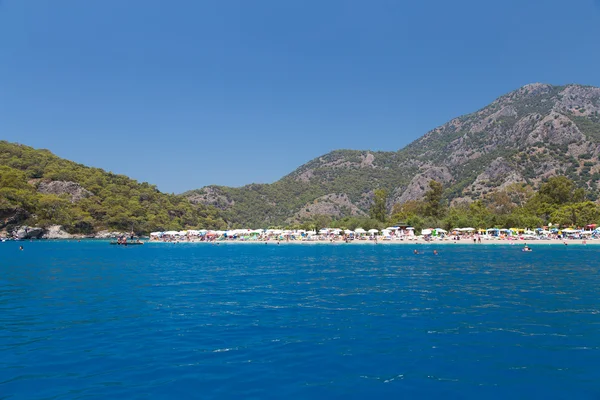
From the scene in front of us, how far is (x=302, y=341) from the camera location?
497 inches

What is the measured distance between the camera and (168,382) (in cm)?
916

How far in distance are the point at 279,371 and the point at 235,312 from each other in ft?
25.2

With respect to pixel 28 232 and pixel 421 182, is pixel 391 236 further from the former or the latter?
pixel 28 232

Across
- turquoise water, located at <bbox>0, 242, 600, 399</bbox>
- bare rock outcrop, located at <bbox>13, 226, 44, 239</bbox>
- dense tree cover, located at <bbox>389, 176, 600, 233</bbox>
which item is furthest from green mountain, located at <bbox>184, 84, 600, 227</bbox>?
turquoise water, located at <bbox>0, 242, 600, 399</bbox>

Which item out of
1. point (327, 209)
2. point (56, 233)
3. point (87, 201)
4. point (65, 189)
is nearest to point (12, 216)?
point (56, 233)

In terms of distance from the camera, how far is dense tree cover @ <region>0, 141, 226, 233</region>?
353 ft

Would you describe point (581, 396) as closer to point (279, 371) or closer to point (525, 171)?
point (279, 371)

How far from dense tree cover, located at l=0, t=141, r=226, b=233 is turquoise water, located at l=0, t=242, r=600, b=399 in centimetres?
10050

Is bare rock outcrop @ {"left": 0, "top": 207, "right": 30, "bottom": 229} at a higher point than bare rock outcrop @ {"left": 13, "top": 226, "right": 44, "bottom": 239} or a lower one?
higher

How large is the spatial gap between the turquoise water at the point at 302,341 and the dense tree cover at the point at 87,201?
10050 cm

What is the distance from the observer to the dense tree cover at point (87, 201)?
108 m

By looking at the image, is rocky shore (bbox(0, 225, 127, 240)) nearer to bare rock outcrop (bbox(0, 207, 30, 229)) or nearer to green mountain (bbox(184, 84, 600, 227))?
bare rock outcrop (bbox(0, 207, 30, 229))

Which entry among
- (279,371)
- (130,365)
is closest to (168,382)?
(130,365)

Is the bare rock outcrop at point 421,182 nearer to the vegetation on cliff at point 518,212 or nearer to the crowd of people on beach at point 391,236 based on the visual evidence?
the vegetation on cliff at point 518,212
